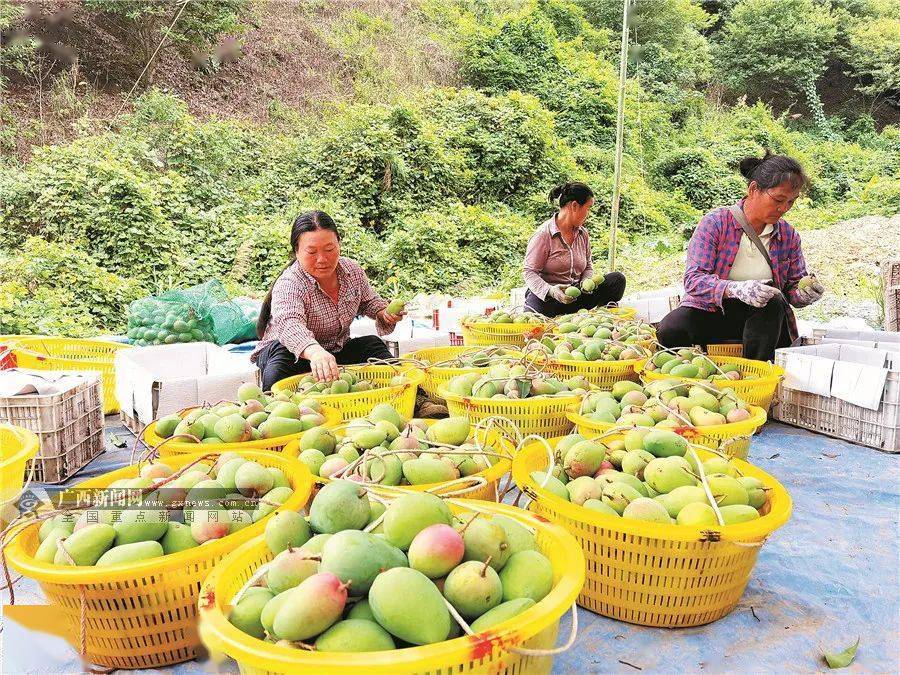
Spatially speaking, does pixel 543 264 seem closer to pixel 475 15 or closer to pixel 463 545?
pixel 463 545

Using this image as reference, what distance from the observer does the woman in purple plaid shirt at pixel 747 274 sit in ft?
9.94

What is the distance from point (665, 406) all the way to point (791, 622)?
650mm

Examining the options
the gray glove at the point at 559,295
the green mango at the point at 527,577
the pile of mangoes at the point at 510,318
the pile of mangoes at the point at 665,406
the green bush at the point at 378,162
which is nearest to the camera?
the green mango at the point at 527,577

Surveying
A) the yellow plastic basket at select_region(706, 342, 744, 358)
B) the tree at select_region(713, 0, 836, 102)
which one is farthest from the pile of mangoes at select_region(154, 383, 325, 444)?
the tree at select_region(713, 0, 836, 102)

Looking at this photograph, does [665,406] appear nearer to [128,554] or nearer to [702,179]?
[128,554]

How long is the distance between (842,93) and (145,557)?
77.2ft

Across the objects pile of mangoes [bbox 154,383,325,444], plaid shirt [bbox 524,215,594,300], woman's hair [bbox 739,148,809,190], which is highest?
woman's hair [bbox 739,148,809,190]

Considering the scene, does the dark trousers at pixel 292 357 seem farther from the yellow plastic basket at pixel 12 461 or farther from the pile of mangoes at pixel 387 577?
the pile of mangoes at pixel 387 577

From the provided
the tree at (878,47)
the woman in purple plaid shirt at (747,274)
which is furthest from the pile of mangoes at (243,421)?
the tree at (878,47)

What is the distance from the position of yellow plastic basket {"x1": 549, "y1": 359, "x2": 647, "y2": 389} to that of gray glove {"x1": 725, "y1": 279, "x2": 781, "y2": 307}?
0.69 meters

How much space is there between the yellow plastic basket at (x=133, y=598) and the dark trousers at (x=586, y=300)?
3.34 m

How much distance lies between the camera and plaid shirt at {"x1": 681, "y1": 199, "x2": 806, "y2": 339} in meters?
3.19

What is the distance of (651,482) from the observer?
1496 mm

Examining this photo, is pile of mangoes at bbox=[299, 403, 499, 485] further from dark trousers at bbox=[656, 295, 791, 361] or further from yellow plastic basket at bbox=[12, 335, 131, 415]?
yellow plastic basket at bbox=[12, 335, 131, 415]
